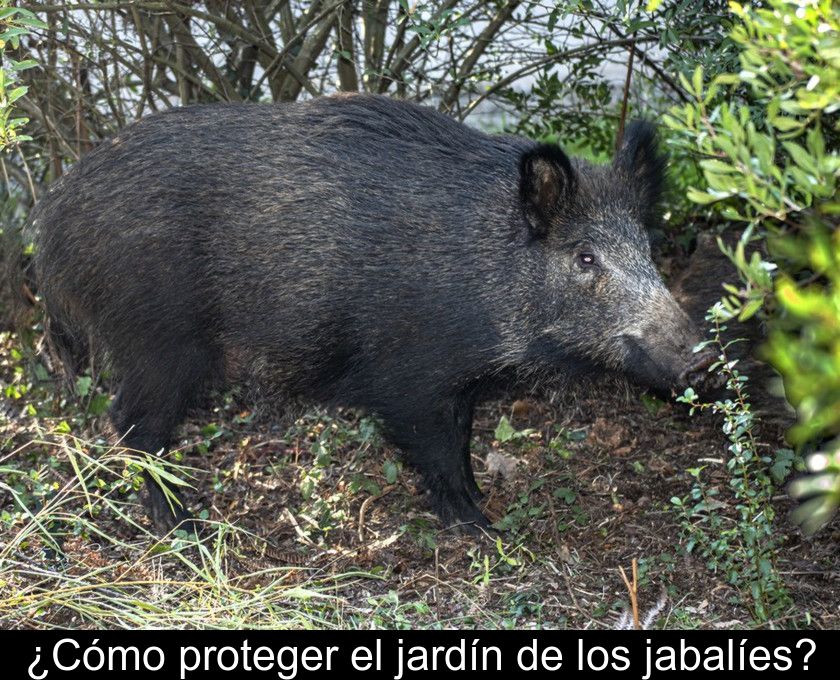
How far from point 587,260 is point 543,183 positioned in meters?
0.35

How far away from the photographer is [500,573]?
4383 millimetres

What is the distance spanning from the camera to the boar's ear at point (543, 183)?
14.5ft

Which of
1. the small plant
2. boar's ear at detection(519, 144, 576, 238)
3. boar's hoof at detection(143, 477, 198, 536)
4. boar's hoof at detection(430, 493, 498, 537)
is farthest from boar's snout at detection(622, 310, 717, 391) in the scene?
boar's hoof at detection(143, 477, 198, 536)

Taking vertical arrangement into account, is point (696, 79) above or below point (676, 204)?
above

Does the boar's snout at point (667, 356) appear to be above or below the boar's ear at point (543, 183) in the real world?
below

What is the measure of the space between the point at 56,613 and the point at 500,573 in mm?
1640

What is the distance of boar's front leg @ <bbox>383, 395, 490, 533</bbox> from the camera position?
4.69 meters

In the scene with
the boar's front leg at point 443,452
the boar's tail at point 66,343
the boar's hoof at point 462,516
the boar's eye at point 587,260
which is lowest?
the boar's hoof at point 462,516

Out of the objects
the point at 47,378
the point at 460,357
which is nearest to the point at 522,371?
the point at 460,357

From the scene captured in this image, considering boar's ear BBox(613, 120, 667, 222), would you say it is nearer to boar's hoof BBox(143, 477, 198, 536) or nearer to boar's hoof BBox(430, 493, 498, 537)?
boar's hoof BBox(430, 493, 498, 537)

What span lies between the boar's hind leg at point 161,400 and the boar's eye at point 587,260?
1590 millimetres

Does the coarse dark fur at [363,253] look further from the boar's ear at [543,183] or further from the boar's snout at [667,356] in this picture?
the boar's snout at [667,356]

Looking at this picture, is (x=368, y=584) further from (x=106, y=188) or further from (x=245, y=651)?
(x=106, y=188)

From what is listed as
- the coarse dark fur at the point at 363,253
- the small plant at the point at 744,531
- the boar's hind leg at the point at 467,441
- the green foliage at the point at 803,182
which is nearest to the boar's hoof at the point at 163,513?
the coarse dark fur at the point at 363,253
